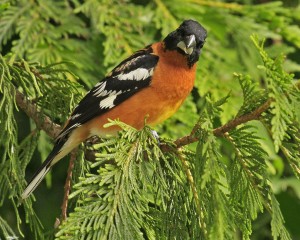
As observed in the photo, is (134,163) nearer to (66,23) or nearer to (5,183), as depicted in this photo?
(5,183)

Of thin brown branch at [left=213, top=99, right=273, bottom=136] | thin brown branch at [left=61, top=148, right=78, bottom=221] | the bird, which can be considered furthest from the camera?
the bird

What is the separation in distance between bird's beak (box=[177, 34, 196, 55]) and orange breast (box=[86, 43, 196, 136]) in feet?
0.20

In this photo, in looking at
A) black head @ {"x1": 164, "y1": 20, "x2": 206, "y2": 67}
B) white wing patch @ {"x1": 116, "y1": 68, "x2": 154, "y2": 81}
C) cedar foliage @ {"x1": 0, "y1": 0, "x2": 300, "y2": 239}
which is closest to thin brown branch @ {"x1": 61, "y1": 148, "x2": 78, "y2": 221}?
cedar foliage @ {"x1": 0, "y1": 0, "x2": 300, "y2": 239}

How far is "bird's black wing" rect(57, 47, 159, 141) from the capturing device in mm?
3062

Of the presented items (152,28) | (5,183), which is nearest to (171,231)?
(5,183)

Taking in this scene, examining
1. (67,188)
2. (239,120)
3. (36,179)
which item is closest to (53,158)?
(36,179)

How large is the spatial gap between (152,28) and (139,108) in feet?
3.72

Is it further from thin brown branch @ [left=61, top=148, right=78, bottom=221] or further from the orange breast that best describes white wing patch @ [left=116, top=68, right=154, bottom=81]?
thin brown branch @ [left=61, top=148, right=78, bottom=221]

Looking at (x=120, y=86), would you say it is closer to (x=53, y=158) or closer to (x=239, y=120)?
(x=53, y=158)

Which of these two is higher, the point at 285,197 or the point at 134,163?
the point at 134,163

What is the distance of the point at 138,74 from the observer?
3117 millimetres

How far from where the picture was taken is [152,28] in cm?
407

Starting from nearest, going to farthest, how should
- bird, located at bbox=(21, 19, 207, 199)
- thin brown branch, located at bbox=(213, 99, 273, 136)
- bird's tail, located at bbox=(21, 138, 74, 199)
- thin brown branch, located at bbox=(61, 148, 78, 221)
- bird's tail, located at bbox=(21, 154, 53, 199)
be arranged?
thin brown branch, located at bbox=(213, 99, 273, 136)
thin brown branch, located at bbox=(61, 148, 78, 221)
bird's tail, located at bbox=(21, 154, 53, 199)
bird's tail, located at bbox=(21, 138, 74, 199)
bird, located at bbox=(21, 19, 207, 199)

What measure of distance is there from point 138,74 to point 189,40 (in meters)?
0.27
